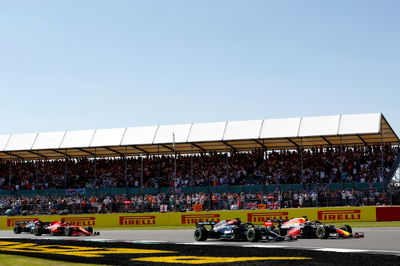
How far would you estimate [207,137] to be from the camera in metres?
38.3

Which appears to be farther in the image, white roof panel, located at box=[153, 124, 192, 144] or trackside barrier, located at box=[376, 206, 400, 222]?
white roof panel, located at box=[153, 124, 192, 144]

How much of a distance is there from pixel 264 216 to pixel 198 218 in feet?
12.9

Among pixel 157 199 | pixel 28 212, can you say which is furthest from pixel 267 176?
pixel 28 212

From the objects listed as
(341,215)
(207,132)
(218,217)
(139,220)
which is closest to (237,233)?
(341,215)

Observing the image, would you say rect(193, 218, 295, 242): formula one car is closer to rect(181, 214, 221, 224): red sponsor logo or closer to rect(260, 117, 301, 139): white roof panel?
rect(181, 214, 221, 224): red sponsor logo

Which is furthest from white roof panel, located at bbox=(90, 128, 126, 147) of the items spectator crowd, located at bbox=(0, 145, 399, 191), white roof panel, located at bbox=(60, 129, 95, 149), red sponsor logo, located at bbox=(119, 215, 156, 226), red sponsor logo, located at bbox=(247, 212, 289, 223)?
red sponsor logo, located at bbox=(247, 212, 289, 223)

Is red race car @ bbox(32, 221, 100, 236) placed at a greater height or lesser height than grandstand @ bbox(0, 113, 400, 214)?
lesser

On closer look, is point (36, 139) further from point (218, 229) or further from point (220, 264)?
point (220, 264)

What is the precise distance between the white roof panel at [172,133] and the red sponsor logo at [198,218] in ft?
18.8

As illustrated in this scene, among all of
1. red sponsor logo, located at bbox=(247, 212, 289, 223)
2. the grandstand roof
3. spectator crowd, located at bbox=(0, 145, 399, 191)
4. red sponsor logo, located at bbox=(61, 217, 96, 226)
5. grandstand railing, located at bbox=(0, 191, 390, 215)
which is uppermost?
the grandstand roof

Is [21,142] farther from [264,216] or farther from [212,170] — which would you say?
[264,216]

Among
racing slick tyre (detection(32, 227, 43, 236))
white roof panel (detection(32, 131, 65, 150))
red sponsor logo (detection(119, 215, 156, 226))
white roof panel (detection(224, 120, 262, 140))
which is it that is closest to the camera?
racing slick tyre (detection(32, 227, 43, 236))

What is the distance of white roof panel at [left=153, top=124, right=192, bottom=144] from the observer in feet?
128

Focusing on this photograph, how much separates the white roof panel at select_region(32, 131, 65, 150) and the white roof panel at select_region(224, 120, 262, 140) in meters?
12.1
